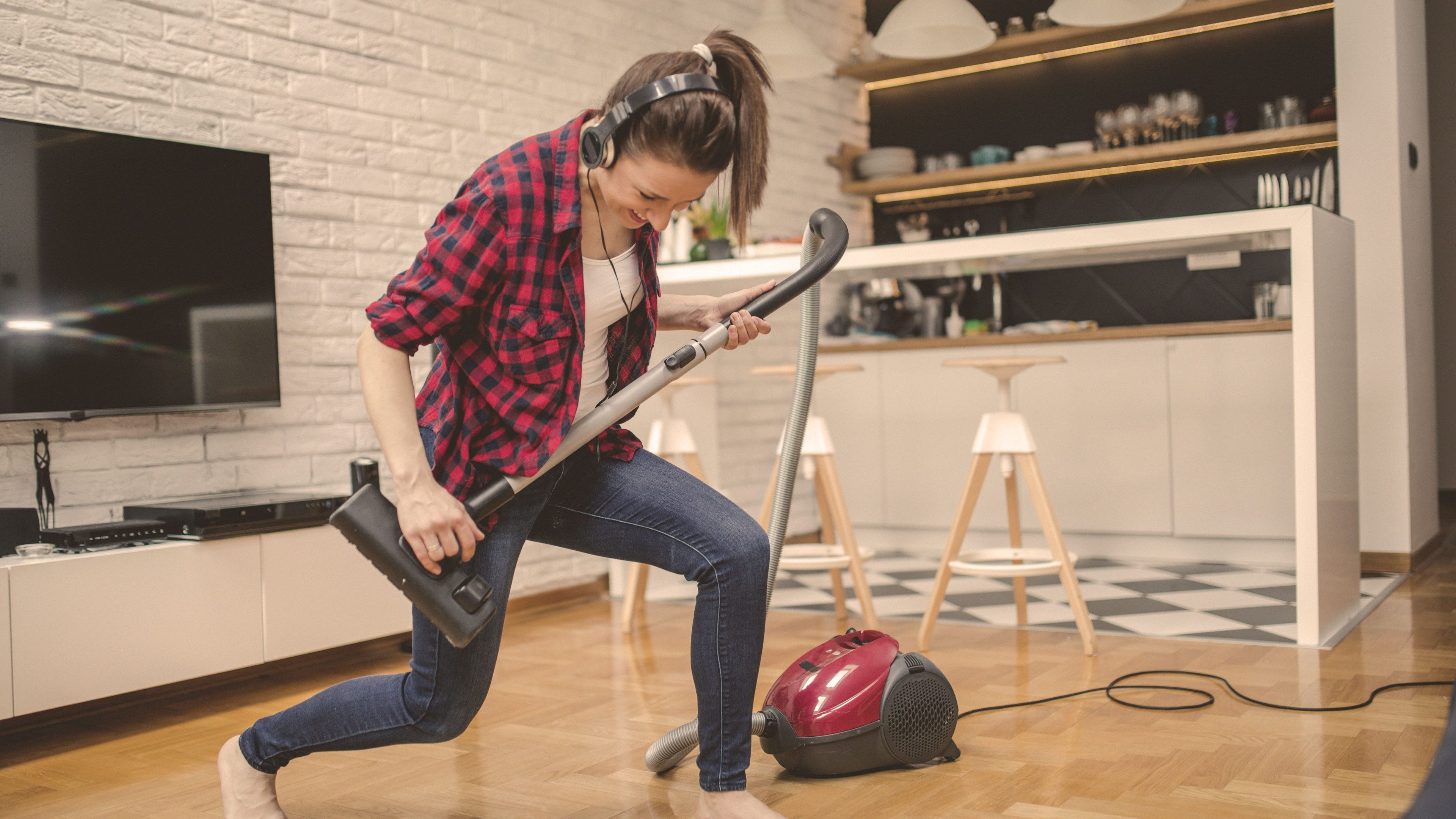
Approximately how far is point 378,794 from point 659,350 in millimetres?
2088

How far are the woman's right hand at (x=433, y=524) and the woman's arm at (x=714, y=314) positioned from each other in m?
0.45

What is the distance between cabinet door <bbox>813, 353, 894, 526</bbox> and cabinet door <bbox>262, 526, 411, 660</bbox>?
2411mm

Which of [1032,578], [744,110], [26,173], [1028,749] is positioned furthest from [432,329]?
[1032,578]

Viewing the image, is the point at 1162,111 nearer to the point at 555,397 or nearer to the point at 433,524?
the point at 555,397

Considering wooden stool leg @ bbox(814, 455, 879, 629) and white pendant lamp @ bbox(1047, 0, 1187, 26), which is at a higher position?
white pendant lamp @ bbox(1047, 0, 1187, 26)

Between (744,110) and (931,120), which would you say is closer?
(744,110)

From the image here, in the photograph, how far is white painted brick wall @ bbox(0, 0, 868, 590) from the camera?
271 cm

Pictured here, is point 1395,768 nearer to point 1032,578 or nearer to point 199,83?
point 1032,578

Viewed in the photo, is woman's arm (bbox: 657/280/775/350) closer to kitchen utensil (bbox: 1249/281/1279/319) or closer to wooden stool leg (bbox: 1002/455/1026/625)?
wooden stool leg (bbox: 1002/455/1026/625)

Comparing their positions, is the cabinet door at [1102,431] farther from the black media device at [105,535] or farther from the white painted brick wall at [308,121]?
the black media device at [105,535]

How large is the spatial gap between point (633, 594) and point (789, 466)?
1536mm

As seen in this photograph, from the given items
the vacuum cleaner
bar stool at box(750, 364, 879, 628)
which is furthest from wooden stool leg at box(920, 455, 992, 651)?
the vacuum cleaner

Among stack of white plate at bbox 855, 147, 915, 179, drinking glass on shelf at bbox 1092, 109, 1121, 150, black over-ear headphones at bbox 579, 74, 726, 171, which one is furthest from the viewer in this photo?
stack of white plate at bbox 855, 147, 915, 179

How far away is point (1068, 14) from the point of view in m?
3.97
